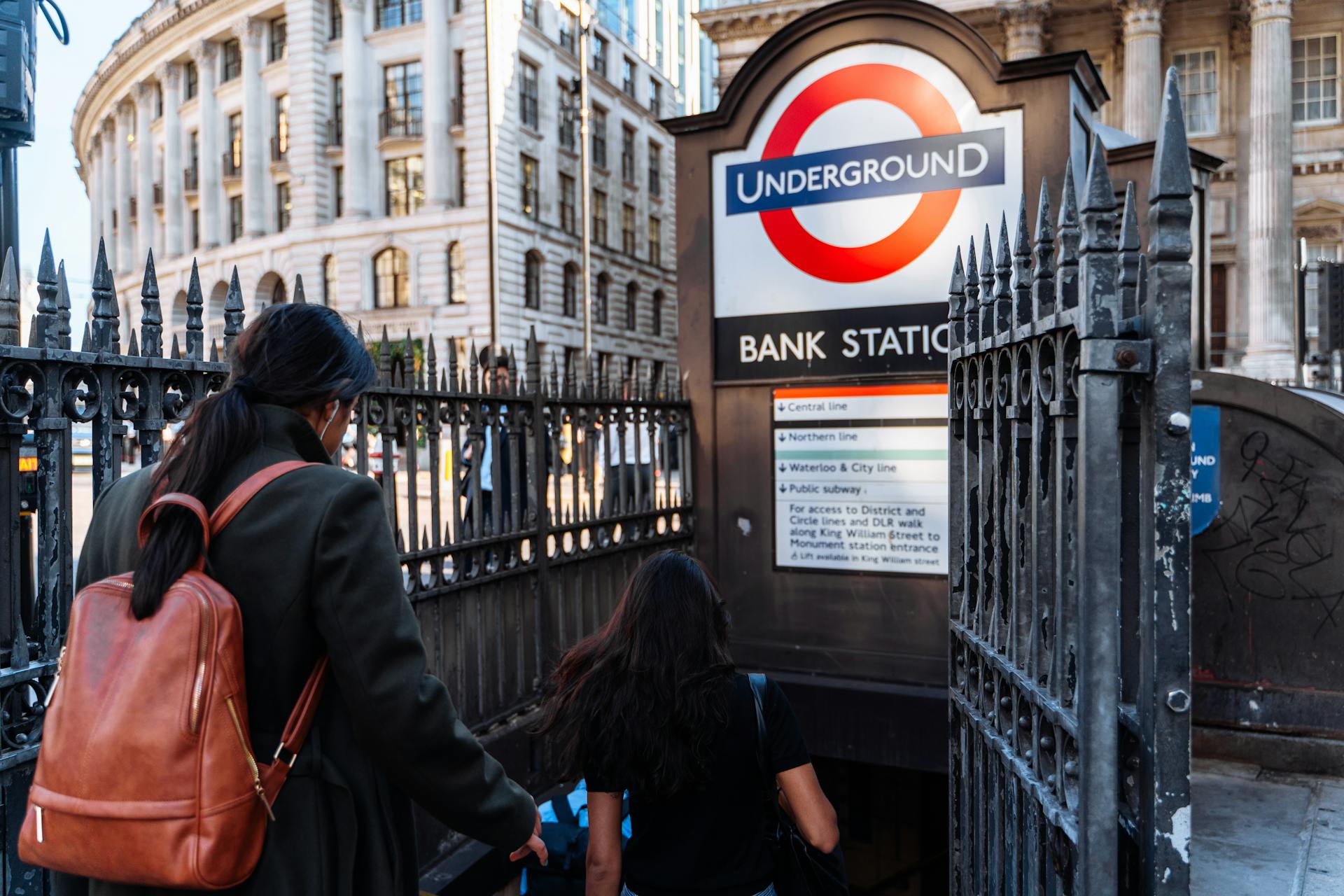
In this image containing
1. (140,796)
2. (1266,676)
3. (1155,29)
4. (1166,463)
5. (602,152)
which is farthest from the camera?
(602,152)

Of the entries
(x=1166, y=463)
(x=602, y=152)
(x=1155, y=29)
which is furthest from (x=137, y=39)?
(x=1166, y=463)

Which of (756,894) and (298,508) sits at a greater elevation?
(298,508)

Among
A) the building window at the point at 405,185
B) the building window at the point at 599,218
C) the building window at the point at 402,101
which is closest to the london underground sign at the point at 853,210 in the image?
the building window at the point at 405,185

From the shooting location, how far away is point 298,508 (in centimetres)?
179

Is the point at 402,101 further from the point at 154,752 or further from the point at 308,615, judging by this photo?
the point at 154,752

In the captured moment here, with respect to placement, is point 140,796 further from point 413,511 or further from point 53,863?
point 413,511

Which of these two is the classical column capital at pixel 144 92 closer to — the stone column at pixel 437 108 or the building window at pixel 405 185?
the building window at pixel 405 185

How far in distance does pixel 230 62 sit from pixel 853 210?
145 feet

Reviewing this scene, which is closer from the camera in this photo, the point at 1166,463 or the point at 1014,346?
the point at 1166,463

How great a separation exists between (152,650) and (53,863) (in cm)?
43

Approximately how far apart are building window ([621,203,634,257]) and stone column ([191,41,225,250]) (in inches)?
677

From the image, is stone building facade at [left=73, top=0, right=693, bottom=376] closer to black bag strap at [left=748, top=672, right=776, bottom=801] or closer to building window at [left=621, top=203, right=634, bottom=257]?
building window at [left=621, top=203, right=634, bottom=257]

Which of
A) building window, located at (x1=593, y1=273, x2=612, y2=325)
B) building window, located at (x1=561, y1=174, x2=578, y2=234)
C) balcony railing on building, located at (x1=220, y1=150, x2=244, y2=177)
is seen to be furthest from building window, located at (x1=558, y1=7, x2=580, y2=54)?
balcony railing on building, located at (x1=220, y1=150, x2=244, y2=177)

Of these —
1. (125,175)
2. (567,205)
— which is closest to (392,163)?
(567,205)
